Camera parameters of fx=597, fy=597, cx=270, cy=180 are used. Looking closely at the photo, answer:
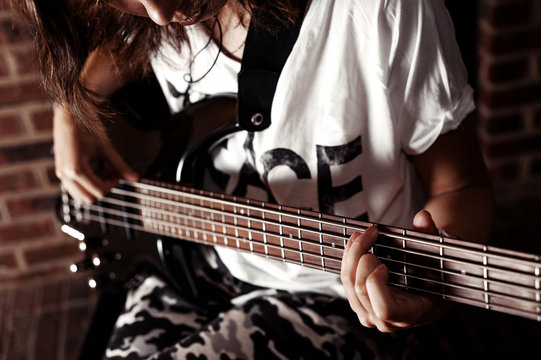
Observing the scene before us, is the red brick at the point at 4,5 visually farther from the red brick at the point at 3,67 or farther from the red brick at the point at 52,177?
the red brick at the point at 52,177

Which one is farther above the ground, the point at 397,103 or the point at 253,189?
the point at 397,103

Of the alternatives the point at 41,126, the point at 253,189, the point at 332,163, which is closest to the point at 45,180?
the point at 41,126

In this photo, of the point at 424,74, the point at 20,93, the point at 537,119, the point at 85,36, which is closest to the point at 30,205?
the point at 20,93

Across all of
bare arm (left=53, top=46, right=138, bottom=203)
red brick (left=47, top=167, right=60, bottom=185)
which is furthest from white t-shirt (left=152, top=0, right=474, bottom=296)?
red brick (left=47, top=167, right=60, bottom=185)

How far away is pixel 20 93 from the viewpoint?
1.47 m

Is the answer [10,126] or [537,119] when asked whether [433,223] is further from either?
[10,126]

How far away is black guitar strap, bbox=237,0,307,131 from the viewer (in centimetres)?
79

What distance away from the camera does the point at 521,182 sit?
1.66m

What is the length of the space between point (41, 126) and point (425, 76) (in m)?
1.08

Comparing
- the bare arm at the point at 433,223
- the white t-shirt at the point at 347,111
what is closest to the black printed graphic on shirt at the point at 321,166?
the white t-shirt at the point at 347,111

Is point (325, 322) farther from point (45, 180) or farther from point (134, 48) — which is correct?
point (45, 180)

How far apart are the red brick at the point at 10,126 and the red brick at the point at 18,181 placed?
4.4 inches

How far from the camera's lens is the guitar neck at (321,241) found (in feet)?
2.12

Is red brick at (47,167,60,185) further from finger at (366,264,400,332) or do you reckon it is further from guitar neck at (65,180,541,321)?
finger at (366,264,400,332)
